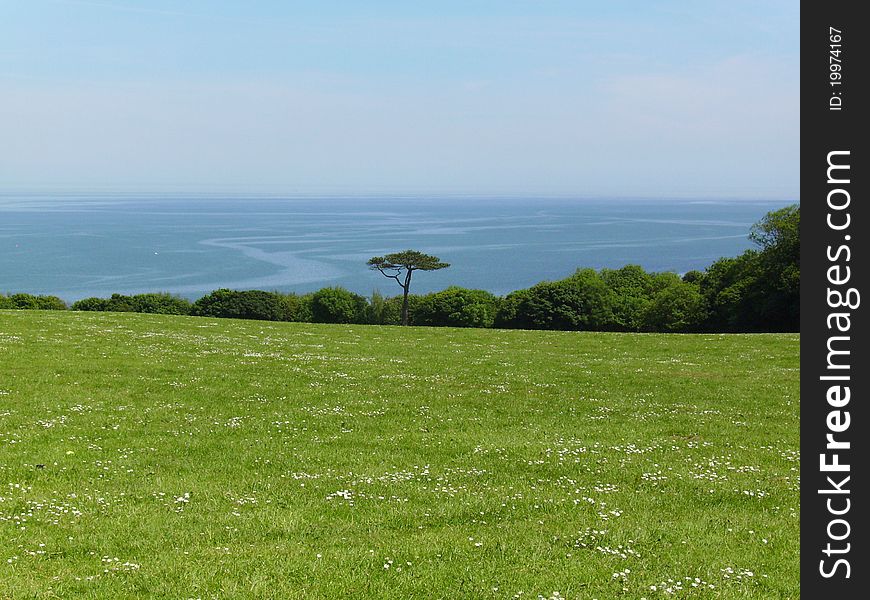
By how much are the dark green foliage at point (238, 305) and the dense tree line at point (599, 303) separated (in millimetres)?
118

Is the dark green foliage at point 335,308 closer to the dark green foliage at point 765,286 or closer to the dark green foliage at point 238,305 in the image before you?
the dark green foliage at point 238,305

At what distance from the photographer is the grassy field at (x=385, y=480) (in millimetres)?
9945

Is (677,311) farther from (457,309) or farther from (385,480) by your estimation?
(385,480)

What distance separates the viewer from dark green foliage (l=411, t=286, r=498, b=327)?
299ft

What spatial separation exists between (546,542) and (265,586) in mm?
4405

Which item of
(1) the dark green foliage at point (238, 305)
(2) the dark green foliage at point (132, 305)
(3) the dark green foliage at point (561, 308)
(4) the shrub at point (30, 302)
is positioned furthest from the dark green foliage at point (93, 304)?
(3) the dark green foliage at point (561, 308)

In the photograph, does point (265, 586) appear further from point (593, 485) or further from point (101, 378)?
point (101, 378)

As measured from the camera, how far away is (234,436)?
17.8m

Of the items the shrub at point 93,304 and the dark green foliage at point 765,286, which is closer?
the dark green foliage at point 765,286
